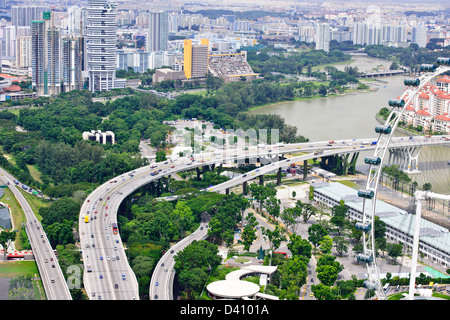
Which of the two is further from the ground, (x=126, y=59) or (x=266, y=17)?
(x=266, y=17)

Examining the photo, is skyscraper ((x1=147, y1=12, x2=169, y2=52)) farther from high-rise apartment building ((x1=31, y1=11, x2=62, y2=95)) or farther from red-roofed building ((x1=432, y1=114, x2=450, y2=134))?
red-roofed building ((x1=432, y1=114, x2=450, y2=134))

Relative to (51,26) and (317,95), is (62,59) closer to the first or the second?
(51,26)

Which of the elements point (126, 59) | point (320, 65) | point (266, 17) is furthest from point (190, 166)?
point (266, 17)

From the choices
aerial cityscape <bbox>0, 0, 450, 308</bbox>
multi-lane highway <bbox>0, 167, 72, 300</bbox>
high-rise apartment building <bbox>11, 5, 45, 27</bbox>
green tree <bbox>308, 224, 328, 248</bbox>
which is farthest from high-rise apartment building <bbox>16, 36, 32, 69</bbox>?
green tree <bbox>308, 224, 328, 248</bbox>

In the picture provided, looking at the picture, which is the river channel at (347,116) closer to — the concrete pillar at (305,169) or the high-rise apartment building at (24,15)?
the concrete pillar at (305,169)

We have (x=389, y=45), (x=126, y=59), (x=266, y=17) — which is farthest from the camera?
(x=266, y=17)
